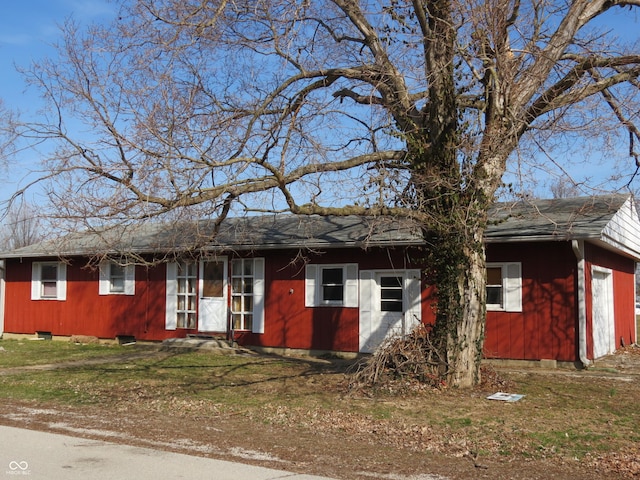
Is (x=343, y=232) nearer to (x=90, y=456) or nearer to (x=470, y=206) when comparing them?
(x=470, y=206)

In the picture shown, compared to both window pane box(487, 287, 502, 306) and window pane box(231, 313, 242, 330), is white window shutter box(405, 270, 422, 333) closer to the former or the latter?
window pane box(487, 287, 502, 306)

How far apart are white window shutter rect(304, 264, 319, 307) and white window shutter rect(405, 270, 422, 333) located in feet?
8.61

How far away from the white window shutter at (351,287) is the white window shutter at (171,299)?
5823 mm

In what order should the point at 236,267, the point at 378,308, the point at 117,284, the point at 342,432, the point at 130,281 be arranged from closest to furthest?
the point at 342,432 < the point at 378,308 < the point at 236,267 < the point at 130,281 < the point at 117,284

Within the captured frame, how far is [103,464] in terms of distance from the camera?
668cm

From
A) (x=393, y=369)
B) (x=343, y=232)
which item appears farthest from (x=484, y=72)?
(x=343, y=232)

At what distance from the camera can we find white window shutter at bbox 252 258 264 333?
18.4m

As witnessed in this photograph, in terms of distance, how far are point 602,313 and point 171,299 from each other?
12.3 metres

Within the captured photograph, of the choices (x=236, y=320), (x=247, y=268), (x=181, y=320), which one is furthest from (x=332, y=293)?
(x=181, y=320)

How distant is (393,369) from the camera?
11477 mm

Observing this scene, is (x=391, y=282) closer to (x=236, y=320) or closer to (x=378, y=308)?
(x=378, y=308)

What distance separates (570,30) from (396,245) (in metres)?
6.38

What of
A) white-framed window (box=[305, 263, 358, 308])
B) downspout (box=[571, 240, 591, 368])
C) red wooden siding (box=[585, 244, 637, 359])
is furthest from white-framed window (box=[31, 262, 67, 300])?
red wooden siding (box=[585, 244, 637, 359])

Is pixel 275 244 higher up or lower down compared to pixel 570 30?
lower down
